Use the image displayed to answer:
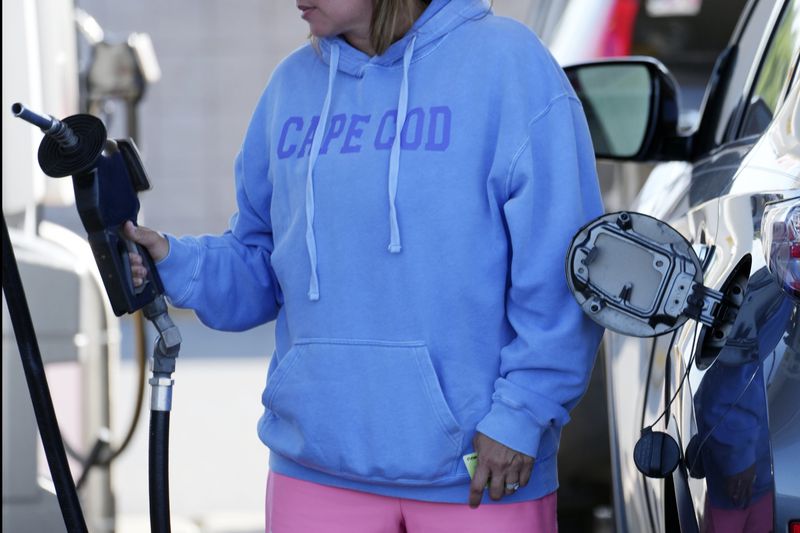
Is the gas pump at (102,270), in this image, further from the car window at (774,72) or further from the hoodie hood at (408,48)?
the car window at (774,72)

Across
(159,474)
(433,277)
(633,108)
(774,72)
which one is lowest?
(159,474)

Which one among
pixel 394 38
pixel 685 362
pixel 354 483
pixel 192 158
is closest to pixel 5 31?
pixel 394 38

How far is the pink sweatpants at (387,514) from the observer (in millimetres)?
2068

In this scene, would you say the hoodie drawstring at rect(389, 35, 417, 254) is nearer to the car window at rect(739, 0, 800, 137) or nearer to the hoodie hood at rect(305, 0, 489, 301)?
the hoodie hood at rect(305, 0, 489, 301)

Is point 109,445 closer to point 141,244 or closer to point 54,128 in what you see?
point 141,244

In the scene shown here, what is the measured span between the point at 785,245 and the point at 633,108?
1158 mm

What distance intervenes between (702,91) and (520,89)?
176 inches

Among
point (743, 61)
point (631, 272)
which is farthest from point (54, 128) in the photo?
point (743, 61)

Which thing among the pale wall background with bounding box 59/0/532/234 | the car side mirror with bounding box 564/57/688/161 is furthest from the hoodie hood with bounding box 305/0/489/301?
the pale wall background with bounding box 59/0/532/234

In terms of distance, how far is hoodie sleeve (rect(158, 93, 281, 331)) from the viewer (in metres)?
2.31

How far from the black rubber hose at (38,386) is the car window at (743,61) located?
1289 millimetres

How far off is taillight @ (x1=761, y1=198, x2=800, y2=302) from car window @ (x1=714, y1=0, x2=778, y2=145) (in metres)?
1.01

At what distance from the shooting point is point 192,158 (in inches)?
455

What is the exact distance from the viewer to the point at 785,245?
1.55m
